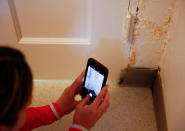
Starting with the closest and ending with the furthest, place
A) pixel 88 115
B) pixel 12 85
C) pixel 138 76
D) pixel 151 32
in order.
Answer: pixel 12 85, pixel 88 115, pixel 151 32, pixel 138 76

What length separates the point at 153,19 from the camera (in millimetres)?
686

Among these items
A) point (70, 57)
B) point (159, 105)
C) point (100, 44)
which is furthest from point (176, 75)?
point (70, 57)

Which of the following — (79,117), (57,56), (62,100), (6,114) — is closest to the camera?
(6,114)

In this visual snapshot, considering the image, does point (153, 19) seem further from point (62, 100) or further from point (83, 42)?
point (62, 100)

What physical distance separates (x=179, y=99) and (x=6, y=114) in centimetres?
43

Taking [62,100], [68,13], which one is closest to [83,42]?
[68,13]

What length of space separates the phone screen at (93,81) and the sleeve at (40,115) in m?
0.12

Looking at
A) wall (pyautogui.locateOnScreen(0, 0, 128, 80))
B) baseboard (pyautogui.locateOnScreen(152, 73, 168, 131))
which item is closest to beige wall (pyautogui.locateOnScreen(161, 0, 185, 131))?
baseboard (pyautogui.locateOnScreen(152, 73, 168, 131))

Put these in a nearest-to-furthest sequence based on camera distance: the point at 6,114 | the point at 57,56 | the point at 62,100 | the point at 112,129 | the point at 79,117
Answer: the point at 6,114 < the point at 79,117 < the point at 62,100 < the point at 112,129 < the point at 57,56

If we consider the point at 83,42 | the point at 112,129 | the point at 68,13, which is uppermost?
the point at 68,13

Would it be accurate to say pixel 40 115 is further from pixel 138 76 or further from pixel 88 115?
pixel 138 76

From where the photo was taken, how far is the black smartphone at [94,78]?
576mm

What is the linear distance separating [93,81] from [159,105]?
0.29 metres

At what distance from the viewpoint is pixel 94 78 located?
0.61 metres
